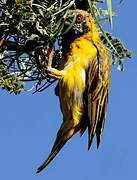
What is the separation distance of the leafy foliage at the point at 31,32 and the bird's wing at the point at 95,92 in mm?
109

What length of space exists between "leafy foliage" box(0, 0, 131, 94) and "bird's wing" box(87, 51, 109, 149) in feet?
0.36

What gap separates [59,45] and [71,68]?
10 centimetres

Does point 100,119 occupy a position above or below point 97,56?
below

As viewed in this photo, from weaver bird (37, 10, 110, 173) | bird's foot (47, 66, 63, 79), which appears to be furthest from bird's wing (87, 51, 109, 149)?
bird's foot (47, 66, 63, 79)

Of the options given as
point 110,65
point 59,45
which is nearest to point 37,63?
point 59,45

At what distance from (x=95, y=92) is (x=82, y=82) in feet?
0.18

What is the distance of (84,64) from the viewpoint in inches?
94.8

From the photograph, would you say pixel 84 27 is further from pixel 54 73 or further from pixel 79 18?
pixel 54 73

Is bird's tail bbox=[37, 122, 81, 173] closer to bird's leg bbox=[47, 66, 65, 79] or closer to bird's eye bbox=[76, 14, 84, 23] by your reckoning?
bird's leg bbox=[47, 66, 65, 79]

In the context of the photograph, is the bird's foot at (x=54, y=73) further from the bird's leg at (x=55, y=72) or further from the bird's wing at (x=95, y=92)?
the bird's wing at (x=95, y=92)

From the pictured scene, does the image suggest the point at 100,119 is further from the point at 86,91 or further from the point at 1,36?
the point at 1,36

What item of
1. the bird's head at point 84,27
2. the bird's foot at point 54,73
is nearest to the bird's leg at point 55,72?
the bird's foot at point 54,73

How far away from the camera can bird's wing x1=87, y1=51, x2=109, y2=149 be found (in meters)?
2.37

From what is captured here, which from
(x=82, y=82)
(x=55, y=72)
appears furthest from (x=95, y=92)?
(x=55, y=72)
